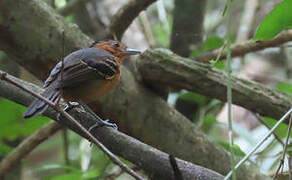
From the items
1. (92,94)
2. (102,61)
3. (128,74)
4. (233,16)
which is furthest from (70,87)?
(233,16)

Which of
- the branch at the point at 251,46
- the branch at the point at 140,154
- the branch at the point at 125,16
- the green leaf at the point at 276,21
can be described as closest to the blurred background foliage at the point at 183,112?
the green leaf at the point at 276,21

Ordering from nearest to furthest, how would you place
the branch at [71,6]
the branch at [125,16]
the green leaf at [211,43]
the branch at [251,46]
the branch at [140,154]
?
the branch at [140,154] → the branch at [251,46] → the branch at [125,16] → the green leaf at [211,43] → the branch at [71,6]

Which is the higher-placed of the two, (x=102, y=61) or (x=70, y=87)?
(x=102, y=61)

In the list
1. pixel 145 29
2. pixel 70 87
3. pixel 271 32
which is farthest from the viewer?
pixel 145 29

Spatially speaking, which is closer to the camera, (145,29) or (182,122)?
(182,122)

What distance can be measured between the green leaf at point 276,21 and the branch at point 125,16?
122cm

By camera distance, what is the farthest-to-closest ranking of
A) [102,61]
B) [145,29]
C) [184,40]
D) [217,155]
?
[145,29], [184,40], [217,155], [102,61]

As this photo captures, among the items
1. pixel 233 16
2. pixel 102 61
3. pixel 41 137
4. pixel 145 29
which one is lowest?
pixel 41 137

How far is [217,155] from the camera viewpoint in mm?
3076

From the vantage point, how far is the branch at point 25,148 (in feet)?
11.1

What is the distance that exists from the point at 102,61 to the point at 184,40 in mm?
1730

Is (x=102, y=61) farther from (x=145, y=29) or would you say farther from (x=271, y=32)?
(x=145, y=29)

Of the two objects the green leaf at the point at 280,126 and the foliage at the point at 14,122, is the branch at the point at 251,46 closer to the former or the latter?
the green leaf at the point at 280,126

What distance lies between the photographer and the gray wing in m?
2.46
